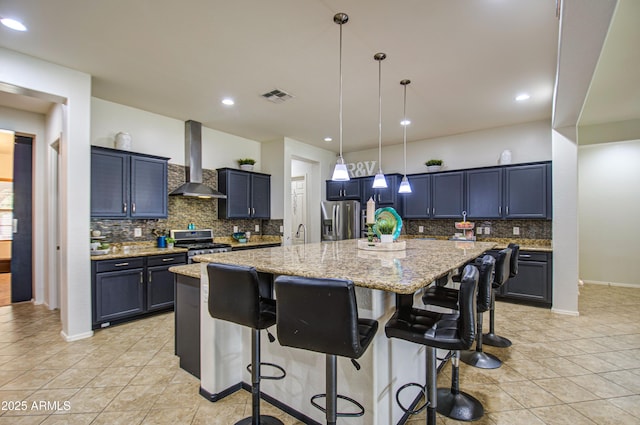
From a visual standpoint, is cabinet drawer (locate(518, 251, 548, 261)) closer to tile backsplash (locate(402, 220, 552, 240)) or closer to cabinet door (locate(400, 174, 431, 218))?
tile backsplash (locate(402, 220, 552, 240))

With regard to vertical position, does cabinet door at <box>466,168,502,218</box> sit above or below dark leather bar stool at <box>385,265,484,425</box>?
above

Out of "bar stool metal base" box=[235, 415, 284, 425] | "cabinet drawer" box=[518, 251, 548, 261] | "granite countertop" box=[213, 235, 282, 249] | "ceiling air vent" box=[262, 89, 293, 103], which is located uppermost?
"ceiling air vent" box=[262, 89, 293, 103]

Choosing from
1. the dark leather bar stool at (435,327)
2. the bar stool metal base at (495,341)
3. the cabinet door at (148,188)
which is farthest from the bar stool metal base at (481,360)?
the cabinet door at (148,188)

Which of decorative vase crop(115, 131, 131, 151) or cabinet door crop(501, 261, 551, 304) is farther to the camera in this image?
cabinet door crop(501, 261, 551, 304)

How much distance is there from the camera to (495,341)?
3115 millimetres

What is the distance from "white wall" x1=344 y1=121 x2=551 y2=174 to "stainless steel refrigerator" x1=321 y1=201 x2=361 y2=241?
1133mm

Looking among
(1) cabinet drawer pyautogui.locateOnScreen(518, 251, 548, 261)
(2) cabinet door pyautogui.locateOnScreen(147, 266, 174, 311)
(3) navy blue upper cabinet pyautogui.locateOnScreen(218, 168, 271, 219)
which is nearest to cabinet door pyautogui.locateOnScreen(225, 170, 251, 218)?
(3) navy blue upper cabinet pyautogui.locateOnScreen(218, 168, 271, 219)

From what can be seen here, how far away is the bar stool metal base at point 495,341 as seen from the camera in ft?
10.1

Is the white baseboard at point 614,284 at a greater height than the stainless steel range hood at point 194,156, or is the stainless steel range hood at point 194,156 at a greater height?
the stainless steel range hood at point 194,156

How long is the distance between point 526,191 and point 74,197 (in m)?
5.97

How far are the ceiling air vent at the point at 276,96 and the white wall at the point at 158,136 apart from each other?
1821 mm

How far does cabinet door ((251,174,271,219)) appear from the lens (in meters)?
5.57

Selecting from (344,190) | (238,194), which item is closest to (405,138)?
(344,190)

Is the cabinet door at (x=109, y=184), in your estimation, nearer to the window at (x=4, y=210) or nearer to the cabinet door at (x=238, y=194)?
the cabinet door at (x=238, y=194)
